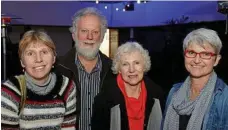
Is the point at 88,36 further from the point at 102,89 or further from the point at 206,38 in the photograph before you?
the point at 206,38

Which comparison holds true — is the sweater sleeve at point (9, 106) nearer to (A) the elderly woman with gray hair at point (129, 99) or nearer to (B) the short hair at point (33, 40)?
(B) the short hair at point (33, 40)

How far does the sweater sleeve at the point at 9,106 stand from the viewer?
1.59m

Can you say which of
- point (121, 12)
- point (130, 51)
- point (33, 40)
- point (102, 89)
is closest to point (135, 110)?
point (102, 89)

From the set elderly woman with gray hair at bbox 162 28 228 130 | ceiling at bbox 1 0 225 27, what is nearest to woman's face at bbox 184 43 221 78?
elderly woman with gray hair at bbox 162 28 228 130

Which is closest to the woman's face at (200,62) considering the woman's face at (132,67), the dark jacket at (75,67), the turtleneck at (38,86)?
the woman's face at (132,67)

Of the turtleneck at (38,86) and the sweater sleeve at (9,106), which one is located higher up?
the turtleneck at (38,86)

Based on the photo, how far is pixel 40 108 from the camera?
5.51 feet

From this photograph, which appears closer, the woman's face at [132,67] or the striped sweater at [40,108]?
the striped sweater at [40,108]

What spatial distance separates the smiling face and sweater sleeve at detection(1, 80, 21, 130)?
0.78 metres

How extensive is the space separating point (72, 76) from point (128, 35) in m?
1.85

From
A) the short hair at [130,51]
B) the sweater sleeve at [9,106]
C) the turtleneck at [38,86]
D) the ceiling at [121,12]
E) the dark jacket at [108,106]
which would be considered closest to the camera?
the sweater sleeve at [9,106]

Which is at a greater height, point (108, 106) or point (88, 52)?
point (88, 52)

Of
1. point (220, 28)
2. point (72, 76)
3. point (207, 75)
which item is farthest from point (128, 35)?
point (207, 75)

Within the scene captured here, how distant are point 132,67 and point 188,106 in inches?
18.4
